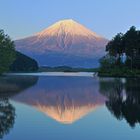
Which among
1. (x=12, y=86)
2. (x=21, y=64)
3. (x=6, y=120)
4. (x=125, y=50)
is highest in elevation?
(x=125, y=50)

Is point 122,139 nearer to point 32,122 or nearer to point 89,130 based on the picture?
point 89,130

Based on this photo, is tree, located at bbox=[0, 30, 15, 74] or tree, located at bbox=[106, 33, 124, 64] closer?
tree, located at bbox=[0, 30, 15, 74]

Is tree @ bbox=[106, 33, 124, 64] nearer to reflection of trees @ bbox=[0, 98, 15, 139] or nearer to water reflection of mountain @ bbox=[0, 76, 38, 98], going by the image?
water reflection of mountain @ bbox=[0, 76, 38, 98]

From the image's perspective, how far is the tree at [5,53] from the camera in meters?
60.3

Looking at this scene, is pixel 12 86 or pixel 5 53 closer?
pixel 12 86

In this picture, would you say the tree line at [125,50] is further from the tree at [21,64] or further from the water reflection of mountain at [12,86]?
the tree at [21,64]

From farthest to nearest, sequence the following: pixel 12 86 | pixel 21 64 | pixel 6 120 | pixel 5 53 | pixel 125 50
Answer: pixel 21 64
pixel 125 50
pixel 5 53
pixel 12 86
pixel 6 120

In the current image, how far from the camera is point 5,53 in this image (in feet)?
208

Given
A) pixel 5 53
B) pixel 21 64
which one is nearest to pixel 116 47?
pixel 5 53

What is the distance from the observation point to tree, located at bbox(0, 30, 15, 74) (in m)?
60.3

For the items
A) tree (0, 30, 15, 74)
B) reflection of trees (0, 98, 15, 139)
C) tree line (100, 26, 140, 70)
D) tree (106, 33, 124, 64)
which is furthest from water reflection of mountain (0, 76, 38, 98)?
tree (106, 33, 124, 64)

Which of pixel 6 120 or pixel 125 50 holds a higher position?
pixel 125 50

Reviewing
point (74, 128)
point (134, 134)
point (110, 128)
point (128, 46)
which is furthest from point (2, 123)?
point (128, 46)

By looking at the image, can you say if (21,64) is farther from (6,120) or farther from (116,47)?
(6,120)
